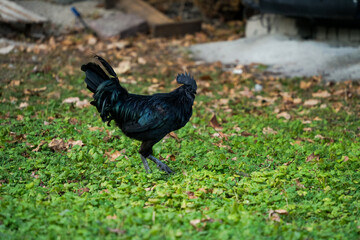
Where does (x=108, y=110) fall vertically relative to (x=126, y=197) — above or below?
above

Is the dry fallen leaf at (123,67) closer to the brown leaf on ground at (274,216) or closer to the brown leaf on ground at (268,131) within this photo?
the brown leaf on ground at (268,131)

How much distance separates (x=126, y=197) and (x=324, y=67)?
6.46 metres

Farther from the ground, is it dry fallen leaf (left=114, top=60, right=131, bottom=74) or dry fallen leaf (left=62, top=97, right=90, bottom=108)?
dry fallen leaf (left=114, top=60, right=131, bottom=74)

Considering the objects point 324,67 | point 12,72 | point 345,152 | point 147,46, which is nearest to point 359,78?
point 324,67

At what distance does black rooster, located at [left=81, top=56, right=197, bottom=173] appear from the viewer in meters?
4.72

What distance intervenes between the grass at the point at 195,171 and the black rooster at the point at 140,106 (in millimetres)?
503

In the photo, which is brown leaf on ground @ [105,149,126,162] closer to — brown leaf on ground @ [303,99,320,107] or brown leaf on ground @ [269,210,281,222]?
brown leaf on ground @ [269,210,281,222]

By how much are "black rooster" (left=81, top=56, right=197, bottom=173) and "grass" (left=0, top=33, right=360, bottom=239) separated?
50cm

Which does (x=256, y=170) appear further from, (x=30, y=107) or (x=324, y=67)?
(x=324, y=67)

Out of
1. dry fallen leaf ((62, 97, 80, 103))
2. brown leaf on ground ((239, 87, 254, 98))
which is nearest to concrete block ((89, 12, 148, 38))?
dry fallen leaf ((62, 97, 80, 103))

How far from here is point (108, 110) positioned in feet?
15.8

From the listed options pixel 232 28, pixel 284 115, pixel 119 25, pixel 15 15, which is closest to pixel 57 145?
pixel 284 115

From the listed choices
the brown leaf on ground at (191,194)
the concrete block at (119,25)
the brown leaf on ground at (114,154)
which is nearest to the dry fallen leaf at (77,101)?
the brown leaf on ground at (114,154)

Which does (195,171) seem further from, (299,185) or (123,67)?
(123,67)
